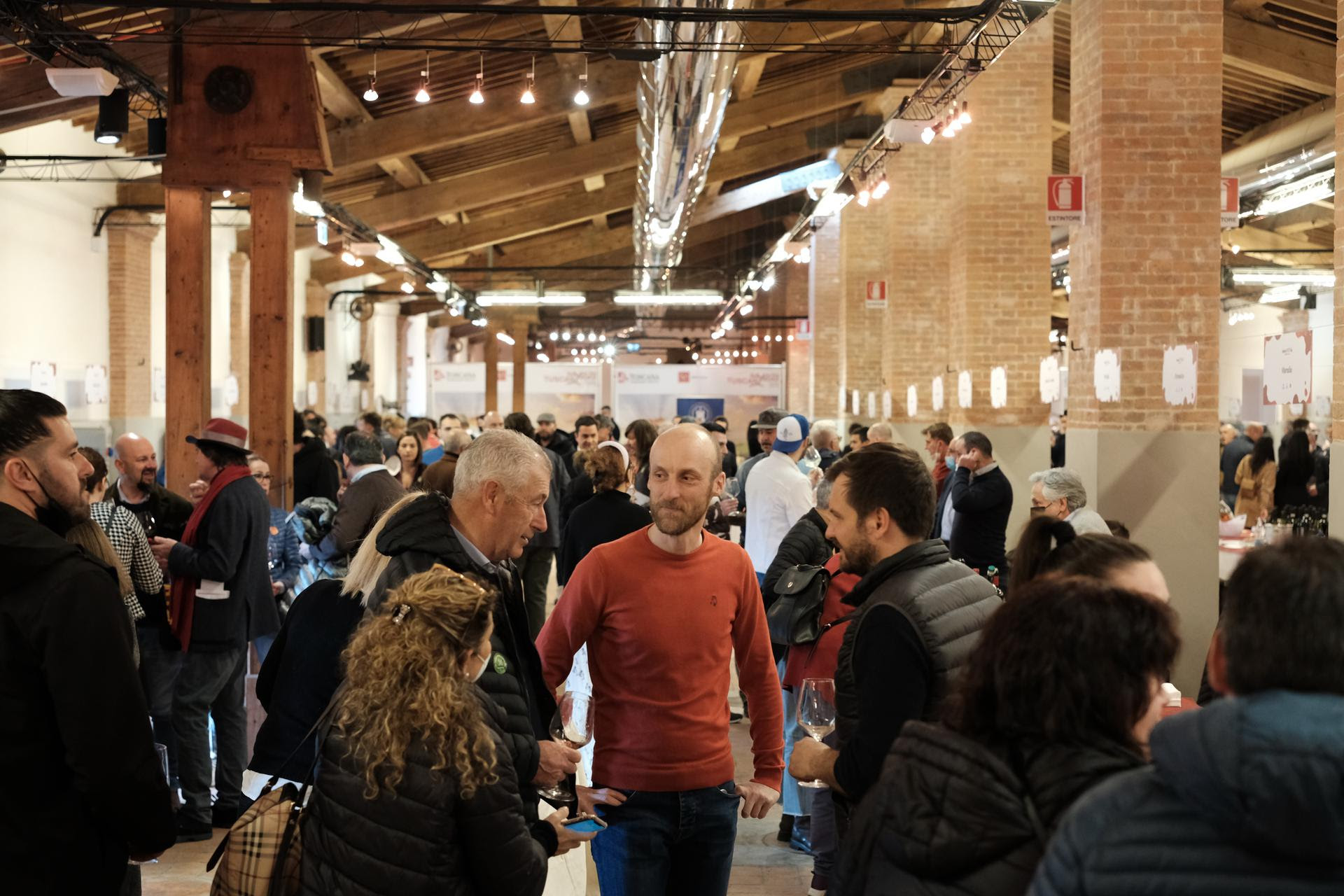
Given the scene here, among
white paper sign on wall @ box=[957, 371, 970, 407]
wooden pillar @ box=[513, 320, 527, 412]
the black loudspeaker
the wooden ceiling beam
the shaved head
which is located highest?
the wooden ceiling beam

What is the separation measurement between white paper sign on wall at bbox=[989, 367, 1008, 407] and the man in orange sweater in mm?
8718

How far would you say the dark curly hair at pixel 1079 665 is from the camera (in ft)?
4.80

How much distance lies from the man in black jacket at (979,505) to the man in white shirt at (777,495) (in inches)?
53.6

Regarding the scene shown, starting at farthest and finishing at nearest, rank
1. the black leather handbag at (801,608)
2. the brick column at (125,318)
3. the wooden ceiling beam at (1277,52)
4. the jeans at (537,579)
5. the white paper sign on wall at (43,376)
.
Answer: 1. the brick column at (125,318)
2. the white paper sign on wall at (43,376)
3. the wooden ceiling beam at (1277,52)
4. the jeans at (537,579)
5. the black leather handbag at (801,608)

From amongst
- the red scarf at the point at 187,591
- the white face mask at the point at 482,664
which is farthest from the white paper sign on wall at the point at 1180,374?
the white face mask at the point at 482,664

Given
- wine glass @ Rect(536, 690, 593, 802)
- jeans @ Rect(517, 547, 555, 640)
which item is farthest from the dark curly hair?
jeans @ Rect(517, 547, 555, 640)

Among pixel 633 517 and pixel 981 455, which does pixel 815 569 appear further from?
pixel 981 455

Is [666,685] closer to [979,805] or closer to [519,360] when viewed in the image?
[979,805]

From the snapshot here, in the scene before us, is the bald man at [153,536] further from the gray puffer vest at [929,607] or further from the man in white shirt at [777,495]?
the gray puffer vest at [929,607]

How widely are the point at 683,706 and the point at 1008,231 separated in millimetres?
9469

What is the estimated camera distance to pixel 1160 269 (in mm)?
8078

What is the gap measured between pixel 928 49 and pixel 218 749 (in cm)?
728

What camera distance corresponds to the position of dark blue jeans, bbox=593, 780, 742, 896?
2781 mm

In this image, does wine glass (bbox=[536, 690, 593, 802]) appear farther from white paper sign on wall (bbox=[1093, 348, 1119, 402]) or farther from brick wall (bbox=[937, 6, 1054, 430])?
brick wall (bbox=[937, 6, 1054, 430])
